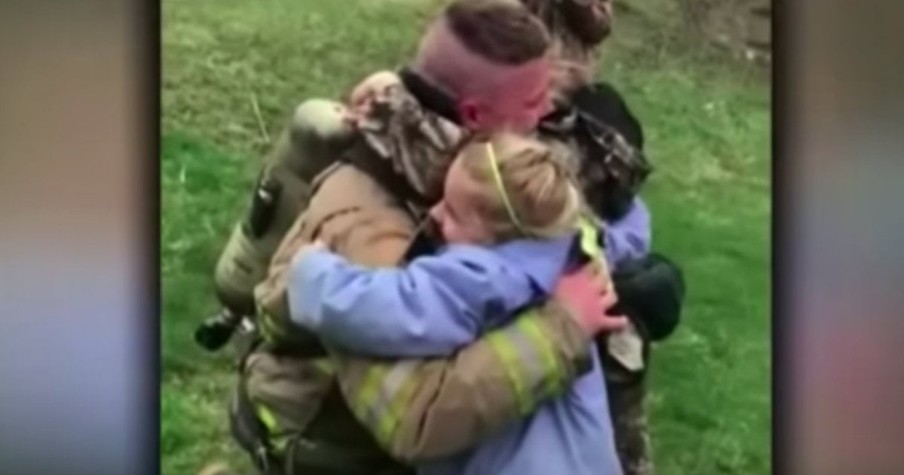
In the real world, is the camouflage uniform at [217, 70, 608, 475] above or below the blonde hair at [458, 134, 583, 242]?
below

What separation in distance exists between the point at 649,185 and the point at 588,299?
12 cm

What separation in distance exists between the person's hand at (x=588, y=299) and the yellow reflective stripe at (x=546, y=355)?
3 cm

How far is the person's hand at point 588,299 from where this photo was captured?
137 centimetres

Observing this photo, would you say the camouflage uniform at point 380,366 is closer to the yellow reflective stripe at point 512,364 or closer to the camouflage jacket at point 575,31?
the yellow reflective stripe at point 512,364

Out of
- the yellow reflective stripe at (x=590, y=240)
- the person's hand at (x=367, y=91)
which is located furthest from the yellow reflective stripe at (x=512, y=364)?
the person's hand at (x=367, y=91)

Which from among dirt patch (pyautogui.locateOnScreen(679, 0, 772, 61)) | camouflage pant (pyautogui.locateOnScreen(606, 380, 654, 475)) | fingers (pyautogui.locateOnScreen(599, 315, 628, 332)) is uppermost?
dirt patch (pyautogui.locateOnScreen(679, 0, 772, 61))

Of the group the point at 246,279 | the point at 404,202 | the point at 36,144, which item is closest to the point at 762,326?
the point at 404,202

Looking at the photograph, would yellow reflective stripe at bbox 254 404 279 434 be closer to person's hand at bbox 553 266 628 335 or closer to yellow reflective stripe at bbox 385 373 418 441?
yellow reflective stripe at bbox 385 373 418 441

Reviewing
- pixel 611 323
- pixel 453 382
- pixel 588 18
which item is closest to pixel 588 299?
pixel 611 323

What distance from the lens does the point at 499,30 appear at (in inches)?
54.6

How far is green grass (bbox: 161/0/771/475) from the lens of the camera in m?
1.39

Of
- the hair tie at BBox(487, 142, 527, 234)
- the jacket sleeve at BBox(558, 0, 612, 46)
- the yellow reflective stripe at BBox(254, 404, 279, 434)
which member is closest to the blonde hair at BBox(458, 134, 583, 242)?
the hair tie at BBox(487, 142, 527, 234)

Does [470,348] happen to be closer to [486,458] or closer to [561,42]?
[486,458]

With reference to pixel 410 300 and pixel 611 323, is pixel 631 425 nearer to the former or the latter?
pixel 611 323
